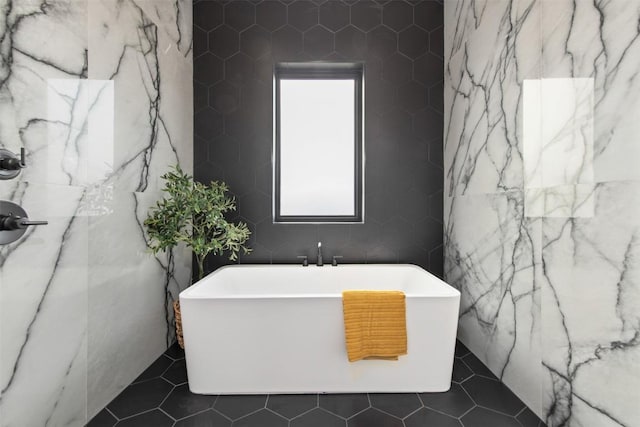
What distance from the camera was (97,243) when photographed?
1482 millimetres

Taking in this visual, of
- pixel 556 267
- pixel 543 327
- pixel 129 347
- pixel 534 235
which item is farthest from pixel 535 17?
pixel 129 347

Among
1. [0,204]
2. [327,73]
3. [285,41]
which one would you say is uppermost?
[285,41]

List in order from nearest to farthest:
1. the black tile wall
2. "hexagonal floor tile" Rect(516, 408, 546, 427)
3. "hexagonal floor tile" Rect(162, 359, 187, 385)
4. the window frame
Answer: "hexagonal floor tile" Rect(516, 408, 546, 427) → "hexagonal floor tile" Rect(162, 359, 187, 385) → the black tile wall → the window frame

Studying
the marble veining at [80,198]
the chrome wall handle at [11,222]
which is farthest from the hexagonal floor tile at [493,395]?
the chrome wall handle at [11,222]

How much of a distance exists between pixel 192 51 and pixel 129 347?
84.3 inches

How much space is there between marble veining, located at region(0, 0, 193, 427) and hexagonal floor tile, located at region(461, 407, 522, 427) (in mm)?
1699

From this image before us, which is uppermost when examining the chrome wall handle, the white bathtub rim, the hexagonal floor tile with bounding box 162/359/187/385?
the chrome wall handle

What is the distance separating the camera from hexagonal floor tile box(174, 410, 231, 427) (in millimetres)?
1415

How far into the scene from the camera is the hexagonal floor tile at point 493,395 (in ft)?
5.02

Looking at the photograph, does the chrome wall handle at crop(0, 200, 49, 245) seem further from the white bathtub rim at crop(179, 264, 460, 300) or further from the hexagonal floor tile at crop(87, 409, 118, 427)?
the hexagonal floor tile at crop(87, 409, 118, 427)

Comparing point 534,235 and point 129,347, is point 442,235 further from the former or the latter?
point 129,347

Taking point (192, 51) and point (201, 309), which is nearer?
point (201, 309)

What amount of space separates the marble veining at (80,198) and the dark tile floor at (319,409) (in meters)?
0.16

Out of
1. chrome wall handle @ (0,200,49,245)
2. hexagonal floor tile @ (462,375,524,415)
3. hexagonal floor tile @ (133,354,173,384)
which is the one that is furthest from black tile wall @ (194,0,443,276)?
chrome wall handle @ (0,200,49,245)
